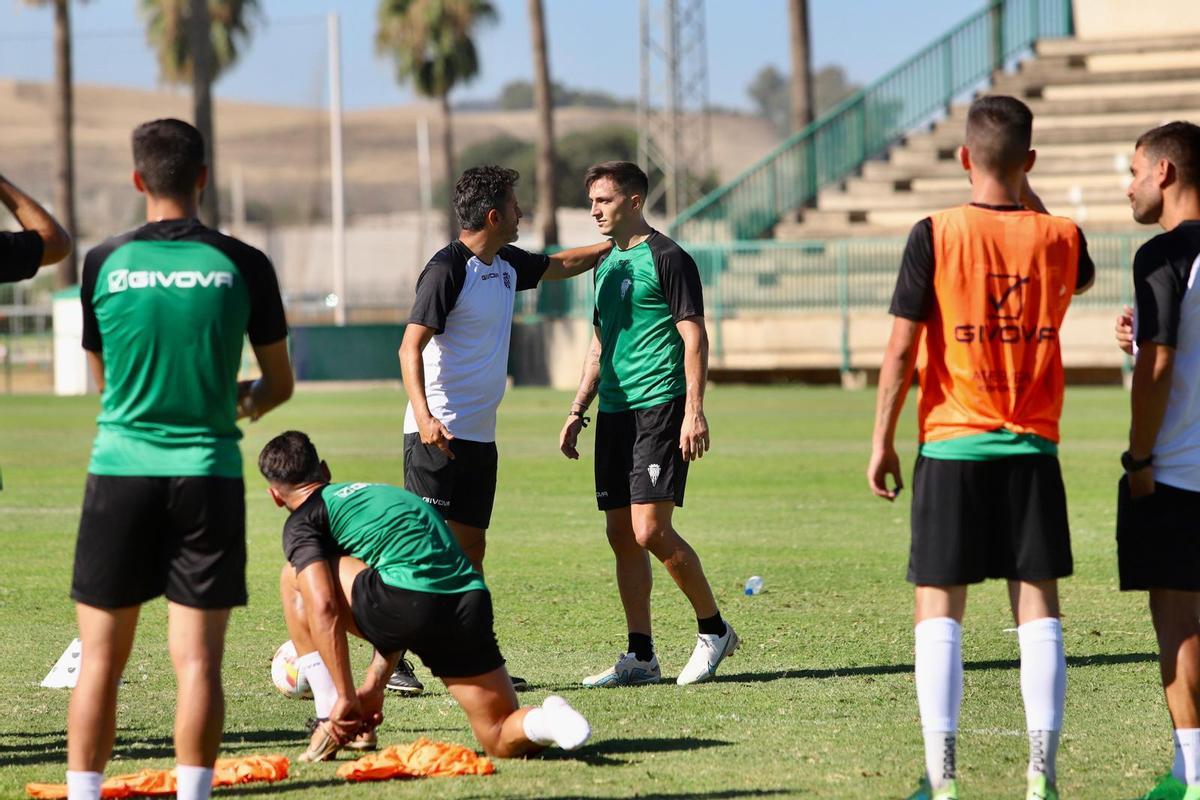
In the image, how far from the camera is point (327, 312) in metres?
64.2

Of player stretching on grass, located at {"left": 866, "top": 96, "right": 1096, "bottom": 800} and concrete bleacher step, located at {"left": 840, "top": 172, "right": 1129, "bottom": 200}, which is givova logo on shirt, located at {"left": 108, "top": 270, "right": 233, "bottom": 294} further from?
concrete bleacher step, located at {"left": 840, "top": 172, "right": 1129, "bottom": 200}

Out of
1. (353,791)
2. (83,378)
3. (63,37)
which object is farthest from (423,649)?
(63,37)

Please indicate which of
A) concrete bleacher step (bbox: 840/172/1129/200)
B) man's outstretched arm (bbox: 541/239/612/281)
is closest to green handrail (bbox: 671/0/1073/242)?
concrete bleacher step (bbox: 840/172/1129/200)

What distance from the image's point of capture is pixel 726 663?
7934 mm

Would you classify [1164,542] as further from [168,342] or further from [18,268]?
[18,268]

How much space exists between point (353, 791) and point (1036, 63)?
37.1 m

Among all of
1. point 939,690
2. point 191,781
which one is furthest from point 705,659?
point 191,781

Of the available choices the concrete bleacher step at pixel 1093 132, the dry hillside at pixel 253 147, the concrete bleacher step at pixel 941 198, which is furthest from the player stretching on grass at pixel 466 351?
the dry hillside at pixel 253 147

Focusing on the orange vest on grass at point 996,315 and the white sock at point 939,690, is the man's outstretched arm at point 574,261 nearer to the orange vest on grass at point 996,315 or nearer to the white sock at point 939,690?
the orange vest on grass at point 996,315

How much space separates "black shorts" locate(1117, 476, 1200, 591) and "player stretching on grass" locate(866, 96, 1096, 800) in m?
0.30

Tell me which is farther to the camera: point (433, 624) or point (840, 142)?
point (840, 142)

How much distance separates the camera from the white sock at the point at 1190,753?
527cm

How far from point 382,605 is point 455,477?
5.60ft

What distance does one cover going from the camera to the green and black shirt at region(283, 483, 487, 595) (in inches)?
237
